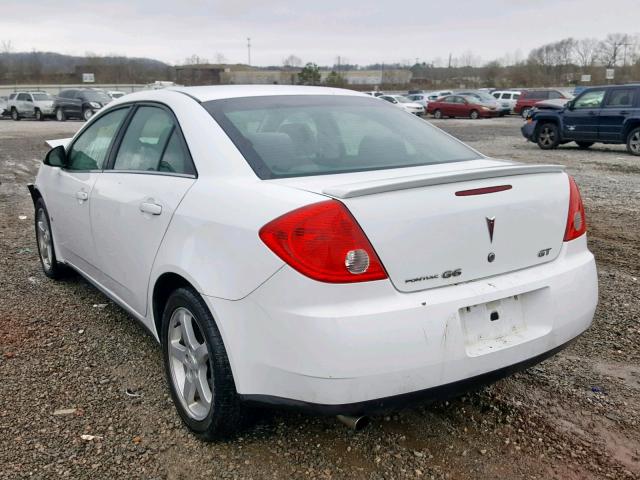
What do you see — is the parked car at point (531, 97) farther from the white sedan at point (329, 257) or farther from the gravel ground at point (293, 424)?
the white sedan at point (329, 257)

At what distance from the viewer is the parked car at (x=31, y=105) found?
112 feet

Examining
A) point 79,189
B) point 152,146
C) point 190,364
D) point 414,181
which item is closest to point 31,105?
point 79,189

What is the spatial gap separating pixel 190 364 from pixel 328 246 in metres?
1.03

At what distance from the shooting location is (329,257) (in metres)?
2.17

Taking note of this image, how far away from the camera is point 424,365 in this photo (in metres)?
2.21

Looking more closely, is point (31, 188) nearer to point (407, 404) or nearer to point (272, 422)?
point (272, 422)

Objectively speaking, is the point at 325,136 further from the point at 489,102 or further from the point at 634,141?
the point at 489,102

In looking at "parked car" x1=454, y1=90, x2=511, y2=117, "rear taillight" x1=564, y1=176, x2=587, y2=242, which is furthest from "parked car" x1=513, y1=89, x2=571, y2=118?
"rear taillight" x1=564, y1=176, x2=587, y2=242

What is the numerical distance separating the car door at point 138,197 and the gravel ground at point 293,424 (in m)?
0.50

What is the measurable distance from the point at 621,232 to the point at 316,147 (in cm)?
497

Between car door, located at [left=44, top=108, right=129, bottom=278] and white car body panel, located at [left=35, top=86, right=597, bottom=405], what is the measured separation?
1040 mm

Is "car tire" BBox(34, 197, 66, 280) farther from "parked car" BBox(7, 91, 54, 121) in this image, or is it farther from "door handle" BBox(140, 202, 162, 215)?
"parked car" BBox(7, 91, 54, 121)

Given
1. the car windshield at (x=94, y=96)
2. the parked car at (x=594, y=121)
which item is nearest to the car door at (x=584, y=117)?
the parked car at (x=594, y=121)

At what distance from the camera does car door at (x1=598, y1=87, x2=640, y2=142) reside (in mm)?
14852
